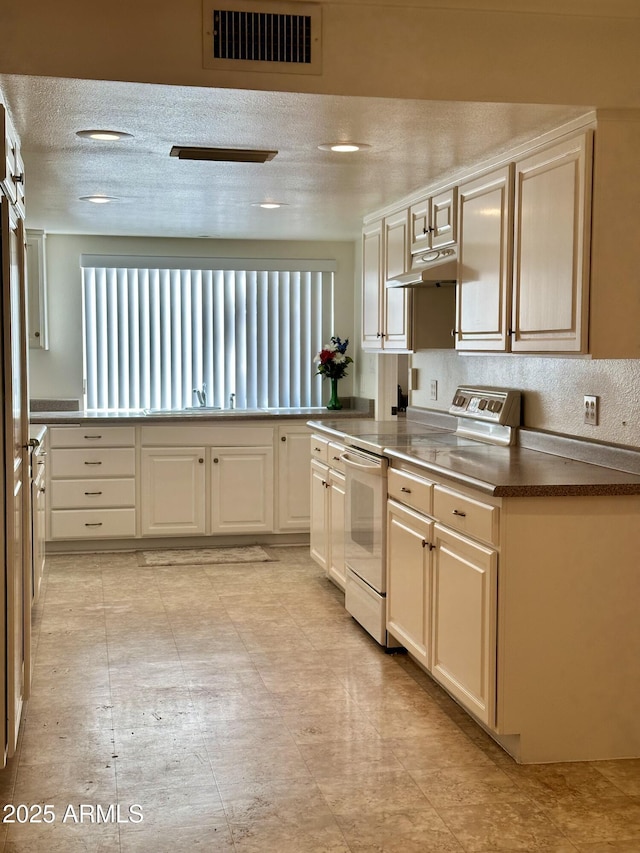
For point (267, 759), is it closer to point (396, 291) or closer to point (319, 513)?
point (319, 513)

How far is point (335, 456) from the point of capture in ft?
16.5

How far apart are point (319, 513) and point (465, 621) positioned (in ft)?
7.57

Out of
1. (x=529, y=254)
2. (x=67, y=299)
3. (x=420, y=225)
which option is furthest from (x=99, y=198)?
(x=529, y=254)

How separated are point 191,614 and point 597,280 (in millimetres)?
2773

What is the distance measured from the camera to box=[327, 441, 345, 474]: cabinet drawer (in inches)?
194

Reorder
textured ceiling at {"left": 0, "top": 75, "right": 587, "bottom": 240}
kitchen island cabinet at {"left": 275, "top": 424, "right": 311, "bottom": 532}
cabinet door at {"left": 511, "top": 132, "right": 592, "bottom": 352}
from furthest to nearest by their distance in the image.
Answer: kitchen island cabinet at {"left": 275, "top": 424, "right": 311, "bottom": 532}
cabinet door at {"left": 511, "top": 132, "right": 592, "bottom": 352}
textured ceiling at {"left": 0, "top": 75, "right": 587, "bottom": 240}

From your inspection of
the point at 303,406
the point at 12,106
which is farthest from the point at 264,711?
the point at 303,406

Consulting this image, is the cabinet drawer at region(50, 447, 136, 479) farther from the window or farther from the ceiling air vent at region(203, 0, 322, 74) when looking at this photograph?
the ceiling air vent at region(203, 0, 322, 74)

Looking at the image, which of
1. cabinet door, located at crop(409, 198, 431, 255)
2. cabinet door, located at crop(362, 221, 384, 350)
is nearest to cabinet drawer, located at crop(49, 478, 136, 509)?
cabinet door, located at crop(362, 221, 384, 350)

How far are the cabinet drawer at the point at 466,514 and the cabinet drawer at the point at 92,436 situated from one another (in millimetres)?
3292

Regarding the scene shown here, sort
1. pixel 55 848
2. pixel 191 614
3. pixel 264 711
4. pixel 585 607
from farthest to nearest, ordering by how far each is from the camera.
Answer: pixel 191 614 < pixel 264 711 < pixel 585 607 < pixel 55 848

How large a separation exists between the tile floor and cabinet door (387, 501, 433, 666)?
186mm

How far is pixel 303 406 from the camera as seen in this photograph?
7.25 m

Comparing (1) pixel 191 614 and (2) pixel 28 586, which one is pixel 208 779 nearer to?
(2) pixel 28 586
